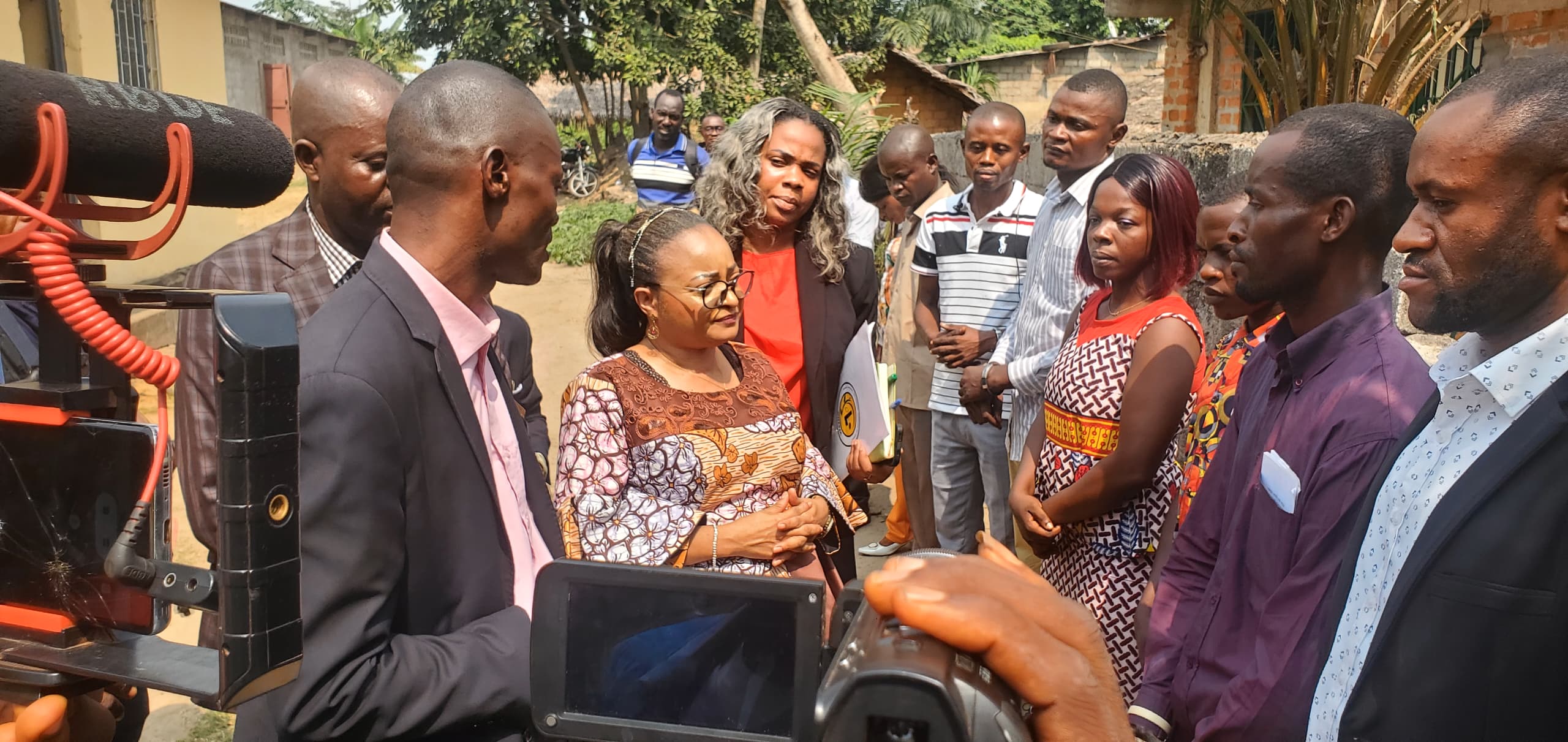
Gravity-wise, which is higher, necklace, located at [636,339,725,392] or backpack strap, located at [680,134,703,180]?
backpack strap, located at [680,134,703,180]

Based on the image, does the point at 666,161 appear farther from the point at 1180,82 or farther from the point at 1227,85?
the point at 1227,85

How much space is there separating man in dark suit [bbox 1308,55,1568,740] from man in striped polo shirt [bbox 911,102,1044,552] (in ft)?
8.32

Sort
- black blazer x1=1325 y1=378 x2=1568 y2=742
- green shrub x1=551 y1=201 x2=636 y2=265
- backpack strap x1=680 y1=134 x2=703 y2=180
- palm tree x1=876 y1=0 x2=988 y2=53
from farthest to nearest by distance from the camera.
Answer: palm tree x1=876 y1=0 x2=988 y2=53 < green shrub x1=551 y1=201 x2=636 y2=265 < backpack strap x1=680 y1=134 x2=703 y2=180 < black blazer x1=1325 y1=378 x2=1568 y2=742

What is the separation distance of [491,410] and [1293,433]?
1.45 m

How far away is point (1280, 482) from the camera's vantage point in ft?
6.21

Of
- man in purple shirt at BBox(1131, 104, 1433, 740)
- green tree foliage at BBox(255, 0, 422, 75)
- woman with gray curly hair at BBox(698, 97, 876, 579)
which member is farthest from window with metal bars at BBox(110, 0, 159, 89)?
man in purple shirt at BBox(1131, 104, 1433, 740)

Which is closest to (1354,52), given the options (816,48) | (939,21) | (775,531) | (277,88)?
(775,531)

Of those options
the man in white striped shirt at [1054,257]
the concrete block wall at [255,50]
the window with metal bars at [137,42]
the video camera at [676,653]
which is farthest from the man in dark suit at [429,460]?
the concrete block wall at [255,50]

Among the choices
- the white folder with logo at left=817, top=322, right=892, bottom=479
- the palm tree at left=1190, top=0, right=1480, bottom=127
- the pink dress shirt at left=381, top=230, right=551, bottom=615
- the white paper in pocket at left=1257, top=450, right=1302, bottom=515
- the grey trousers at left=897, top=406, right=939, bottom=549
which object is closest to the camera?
the pink dress shirt at left=381, top=230, right=551, bottom=615

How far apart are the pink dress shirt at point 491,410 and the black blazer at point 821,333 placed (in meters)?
1.47

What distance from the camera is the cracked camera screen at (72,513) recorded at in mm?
1162

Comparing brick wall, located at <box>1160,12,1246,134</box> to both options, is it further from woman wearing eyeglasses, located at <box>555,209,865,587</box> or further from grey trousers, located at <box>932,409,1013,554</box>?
woman wearing eyeglasses, located at <box>555,209,865,587</box>

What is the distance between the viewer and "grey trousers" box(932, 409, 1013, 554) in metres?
4.38

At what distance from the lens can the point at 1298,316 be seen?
2076mm
